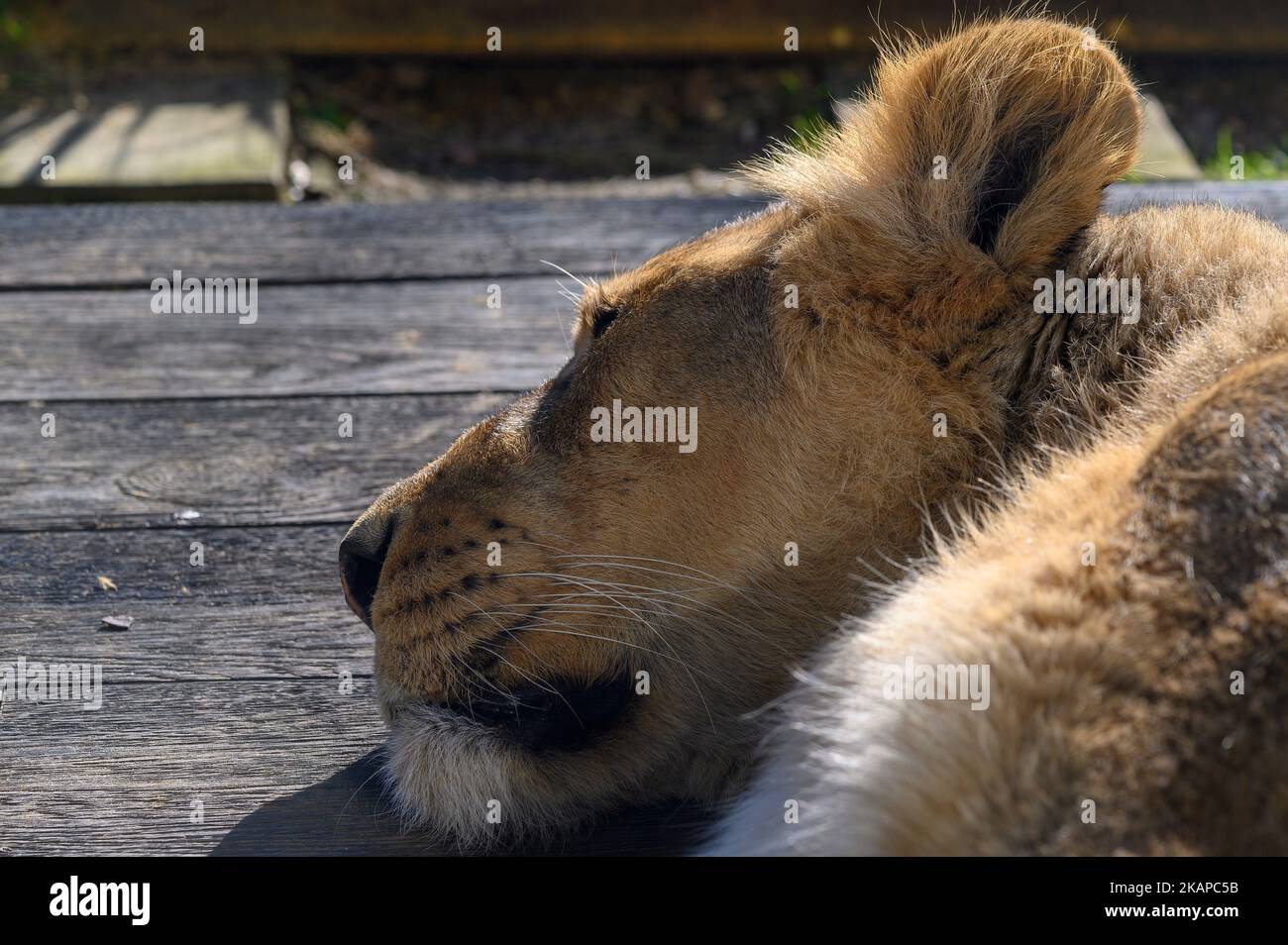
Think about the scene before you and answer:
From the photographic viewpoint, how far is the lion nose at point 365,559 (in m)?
2.38

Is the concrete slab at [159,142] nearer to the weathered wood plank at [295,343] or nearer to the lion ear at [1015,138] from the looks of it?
the weathered wood plank at [295,343]

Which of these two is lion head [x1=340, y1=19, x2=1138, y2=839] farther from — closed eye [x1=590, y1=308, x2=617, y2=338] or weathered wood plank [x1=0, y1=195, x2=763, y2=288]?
weathered wood plank [x1=0, y1=195, x2=763, y2=288]

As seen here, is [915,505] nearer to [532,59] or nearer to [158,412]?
[158,412]

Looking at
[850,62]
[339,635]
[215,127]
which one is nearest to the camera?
[339,635]

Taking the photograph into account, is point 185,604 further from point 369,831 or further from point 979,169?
point 979,169

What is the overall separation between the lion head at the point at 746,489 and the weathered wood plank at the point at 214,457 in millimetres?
856

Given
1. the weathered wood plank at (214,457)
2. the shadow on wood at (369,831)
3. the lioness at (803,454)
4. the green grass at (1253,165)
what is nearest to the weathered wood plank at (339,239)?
the weathered wood plank at (214,457)

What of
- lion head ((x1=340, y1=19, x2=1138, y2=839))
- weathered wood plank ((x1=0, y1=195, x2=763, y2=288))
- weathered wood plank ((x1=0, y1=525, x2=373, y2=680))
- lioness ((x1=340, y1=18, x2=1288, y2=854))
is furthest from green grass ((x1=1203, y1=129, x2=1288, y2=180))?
weathered wood plank ((x1=0, y1=525, x2=373, y2=680))

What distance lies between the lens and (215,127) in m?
6.22

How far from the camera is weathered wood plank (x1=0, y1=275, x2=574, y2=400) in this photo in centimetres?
361


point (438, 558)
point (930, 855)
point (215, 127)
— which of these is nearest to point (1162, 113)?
point (215, 127)

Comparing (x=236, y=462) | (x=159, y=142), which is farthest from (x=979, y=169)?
(x=159, y=142)

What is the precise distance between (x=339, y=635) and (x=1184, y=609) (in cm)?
173
